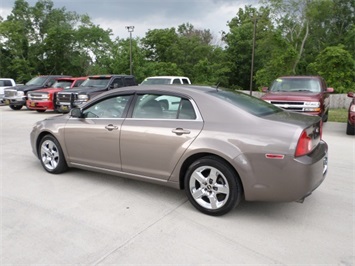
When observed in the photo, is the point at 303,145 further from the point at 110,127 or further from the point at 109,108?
the point at 109,108

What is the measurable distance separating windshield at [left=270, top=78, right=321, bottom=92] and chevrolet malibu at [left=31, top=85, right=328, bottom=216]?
621 centimetres

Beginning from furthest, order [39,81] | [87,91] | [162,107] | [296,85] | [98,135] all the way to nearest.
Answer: [39,81]
[87,91]
[296,85]
[98,135]
[162,107]

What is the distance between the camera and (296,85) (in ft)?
32.7

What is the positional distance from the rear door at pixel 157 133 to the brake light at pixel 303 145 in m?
1.09

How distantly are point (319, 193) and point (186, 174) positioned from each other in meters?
1.99

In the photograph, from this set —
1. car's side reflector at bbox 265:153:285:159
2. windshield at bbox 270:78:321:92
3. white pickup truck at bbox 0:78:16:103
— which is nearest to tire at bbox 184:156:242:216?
car's side reflector at bbox 265:153:285:159

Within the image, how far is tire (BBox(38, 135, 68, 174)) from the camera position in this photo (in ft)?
16.3

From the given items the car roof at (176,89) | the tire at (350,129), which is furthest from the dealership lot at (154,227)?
the tire at (350,129)

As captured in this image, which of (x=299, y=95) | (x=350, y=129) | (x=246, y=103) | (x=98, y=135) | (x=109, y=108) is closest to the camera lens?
(x=246, y=103)

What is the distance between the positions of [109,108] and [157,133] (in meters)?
1.10

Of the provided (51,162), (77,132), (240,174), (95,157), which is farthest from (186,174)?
(51,162)

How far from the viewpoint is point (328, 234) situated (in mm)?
3158

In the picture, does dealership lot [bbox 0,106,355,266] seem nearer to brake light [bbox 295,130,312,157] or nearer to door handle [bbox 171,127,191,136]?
brake light [bbox 295,130,312,157]

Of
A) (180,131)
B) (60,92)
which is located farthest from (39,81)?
(180,131)
